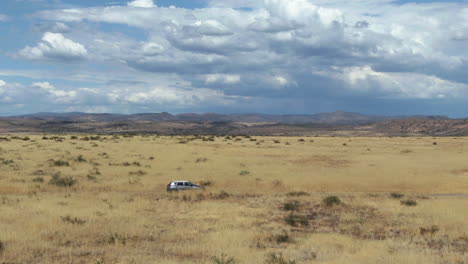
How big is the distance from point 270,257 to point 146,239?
5.98 m

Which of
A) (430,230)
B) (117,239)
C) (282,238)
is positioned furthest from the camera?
(430,230)

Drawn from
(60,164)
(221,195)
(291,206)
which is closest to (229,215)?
(291,206)

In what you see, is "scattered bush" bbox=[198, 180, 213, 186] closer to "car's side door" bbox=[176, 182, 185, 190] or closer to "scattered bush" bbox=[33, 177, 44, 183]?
"car's side door" bbox=[176, 182, 185, 190]

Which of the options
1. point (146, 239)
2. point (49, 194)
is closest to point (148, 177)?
point (49, 194)

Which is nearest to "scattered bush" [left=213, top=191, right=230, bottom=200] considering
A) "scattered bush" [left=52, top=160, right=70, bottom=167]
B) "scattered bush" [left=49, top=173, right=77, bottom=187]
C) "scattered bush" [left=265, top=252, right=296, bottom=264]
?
"scattered bush" [left=49, top=173, right=77, bottom=187]

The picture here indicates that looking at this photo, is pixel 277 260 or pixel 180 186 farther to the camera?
pixel 180 186

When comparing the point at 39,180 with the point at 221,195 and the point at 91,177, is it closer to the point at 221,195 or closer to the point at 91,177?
the point at 91,177

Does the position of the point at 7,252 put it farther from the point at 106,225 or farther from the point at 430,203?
the point at 430,203

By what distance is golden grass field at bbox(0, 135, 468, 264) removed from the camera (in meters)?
16.0

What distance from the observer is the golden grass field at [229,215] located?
629 inches

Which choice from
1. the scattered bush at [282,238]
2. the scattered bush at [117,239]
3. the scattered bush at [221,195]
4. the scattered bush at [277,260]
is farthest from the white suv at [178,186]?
the scattered bush at [277,260]

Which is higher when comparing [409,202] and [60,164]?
[60,164]

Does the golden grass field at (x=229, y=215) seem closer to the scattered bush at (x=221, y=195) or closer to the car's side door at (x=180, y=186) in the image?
the scattered bush at (x=221, y=195)

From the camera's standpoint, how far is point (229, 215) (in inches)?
920
